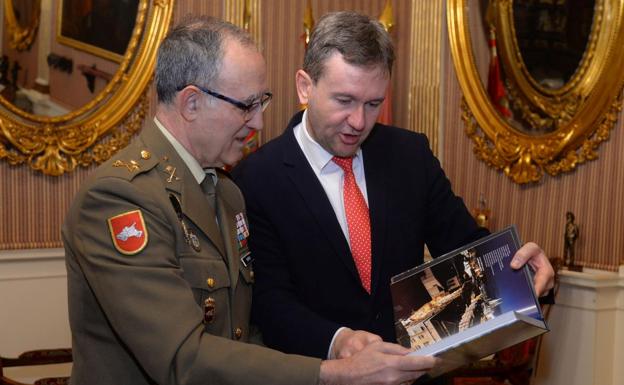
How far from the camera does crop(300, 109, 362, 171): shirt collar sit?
306cm

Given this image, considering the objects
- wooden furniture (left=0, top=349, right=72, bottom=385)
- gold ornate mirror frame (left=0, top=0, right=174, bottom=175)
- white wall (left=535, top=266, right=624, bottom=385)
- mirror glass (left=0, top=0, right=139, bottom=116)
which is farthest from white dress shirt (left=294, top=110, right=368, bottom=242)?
mirror glass (left=0, top=0, right=139, bottom=116)

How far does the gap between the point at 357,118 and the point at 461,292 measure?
0.71 m

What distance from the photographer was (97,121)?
6.00 meters

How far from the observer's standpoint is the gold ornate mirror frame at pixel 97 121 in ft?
18.9

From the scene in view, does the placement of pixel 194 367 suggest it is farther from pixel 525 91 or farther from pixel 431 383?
pixel 525 91

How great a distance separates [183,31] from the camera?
2.40 metres

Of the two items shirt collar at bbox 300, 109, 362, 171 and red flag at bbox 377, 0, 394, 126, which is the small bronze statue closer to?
red flag at bbox 377, 0, 394, 126

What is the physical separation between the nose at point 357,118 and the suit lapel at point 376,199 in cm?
23

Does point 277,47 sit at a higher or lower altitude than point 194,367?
higher

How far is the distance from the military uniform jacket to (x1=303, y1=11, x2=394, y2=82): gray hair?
74 centimetres

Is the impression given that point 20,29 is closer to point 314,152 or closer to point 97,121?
point 97,121

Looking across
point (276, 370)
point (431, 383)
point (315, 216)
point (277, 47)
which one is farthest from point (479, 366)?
point (277, 47)

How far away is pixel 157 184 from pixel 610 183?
3.47 meters

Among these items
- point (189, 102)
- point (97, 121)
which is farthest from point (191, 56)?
point (97, 121)
